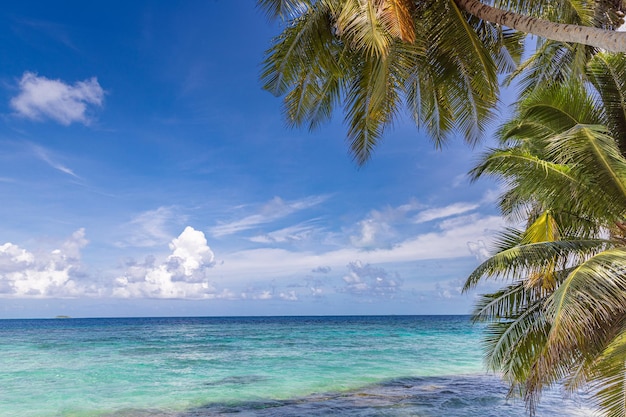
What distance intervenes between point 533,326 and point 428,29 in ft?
16.3

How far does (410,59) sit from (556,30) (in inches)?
109

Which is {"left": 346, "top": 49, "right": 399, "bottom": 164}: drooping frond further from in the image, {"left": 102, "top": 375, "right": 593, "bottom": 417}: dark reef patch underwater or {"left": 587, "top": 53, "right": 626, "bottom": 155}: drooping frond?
{"left": 102, "top": 375, "right": 593, "bottom": 417}: dark reef patch underwater

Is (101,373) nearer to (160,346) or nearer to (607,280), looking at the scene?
(160,346)

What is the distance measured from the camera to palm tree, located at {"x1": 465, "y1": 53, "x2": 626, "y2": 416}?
4.75 meters

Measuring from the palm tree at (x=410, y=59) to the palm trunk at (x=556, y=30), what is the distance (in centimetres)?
3

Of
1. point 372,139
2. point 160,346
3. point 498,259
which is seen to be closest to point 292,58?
point 372,139

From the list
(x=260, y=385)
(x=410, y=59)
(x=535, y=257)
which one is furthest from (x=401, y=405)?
(x=410, y=59)

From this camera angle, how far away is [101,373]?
51.5 ft

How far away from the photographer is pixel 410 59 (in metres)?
7.32

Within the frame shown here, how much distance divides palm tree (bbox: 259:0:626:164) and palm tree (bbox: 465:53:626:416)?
1161 mm

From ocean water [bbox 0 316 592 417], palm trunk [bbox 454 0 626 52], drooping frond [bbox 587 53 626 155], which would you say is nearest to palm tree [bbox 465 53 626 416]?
drooping frond [bbox 587 53 626 155]

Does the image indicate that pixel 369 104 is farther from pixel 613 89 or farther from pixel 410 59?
pixel 613 89

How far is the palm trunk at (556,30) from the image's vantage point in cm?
423

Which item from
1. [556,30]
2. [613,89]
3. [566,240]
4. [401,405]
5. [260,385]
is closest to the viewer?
[556,30]
